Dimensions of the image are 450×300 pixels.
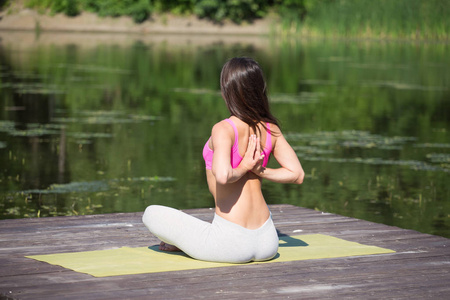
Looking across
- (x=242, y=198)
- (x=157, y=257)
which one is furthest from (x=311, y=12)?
(x=242, y=198)

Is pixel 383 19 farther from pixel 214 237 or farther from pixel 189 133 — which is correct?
→ pixel 214 237

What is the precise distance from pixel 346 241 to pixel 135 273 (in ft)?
5.02

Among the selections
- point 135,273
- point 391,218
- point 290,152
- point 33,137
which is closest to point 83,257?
point 135,273

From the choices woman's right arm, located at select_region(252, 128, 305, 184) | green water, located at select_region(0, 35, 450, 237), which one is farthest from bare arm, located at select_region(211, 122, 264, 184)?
green water, located at select_region(0, 35, 450, 237)

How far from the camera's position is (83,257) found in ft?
15.2

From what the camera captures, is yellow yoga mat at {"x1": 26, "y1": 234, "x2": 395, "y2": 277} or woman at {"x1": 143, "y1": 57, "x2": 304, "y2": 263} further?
yellow yoga mat at {"x1": 26, "y1": 234, "x2": 395, "y2": 277}

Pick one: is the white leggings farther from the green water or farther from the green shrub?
the green shrub

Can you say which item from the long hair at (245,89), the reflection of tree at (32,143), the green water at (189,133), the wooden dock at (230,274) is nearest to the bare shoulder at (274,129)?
the long hair at (245,89)

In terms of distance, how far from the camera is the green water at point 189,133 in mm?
8398

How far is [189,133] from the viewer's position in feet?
40.7

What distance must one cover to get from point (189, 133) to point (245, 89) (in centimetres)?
821

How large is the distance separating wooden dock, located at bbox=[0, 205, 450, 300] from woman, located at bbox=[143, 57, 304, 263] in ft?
0.48

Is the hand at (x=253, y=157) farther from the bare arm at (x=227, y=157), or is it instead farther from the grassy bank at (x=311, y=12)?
the grassy bank at (x=311, y=12)

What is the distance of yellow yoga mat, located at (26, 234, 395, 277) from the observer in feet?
14.3
